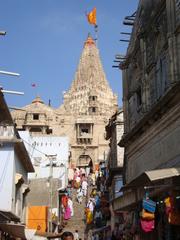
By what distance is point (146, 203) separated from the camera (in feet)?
41.9

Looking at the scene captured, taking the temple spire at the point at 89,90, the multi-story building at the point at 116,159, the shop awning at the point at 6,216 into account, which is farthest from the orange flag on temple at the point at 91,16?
the shop awning at the point at 6,216

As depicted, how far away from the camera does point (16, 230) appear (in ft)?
50.3

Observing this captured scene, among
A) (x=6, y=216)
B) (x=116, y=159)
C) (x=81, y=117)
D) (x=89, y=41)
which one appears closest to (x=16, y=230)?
(x=6, y=216)

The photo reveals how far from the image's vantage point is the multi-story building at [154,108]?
42.7ft

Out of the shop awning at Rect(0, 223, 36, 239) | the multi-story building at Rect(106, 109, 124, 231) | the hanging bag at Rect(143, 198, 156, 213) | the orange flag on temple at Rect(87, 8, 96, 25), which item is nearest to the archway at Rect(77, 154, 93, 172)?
the orange flag on temple at Rect(87, 8, 96, 25)

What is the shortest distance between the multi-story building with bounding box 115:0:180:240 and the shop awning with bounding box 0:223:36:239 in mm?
3619

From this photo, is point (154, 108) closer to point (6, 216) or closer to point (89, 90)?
point (6, 216)

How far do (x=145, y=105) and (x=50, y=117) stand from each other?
195 feet

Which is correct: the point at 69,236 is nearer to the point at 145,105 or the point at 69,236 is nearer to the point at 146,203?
the point at 146,203

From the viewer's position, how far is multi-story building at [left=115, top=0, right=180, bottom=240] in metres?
13.0

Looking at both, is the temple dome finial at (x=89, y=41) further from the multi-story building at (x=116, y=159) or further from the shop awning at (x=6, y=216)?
the shop awning at (x=6, y=216)

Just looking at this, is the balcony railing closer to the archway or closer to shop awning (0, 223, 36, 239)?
shop awning (0, 223, 36, 239)

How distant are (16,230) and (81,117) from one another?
6217 centimetres

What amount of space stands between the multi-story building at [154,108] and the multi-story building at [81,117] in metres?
50.7
